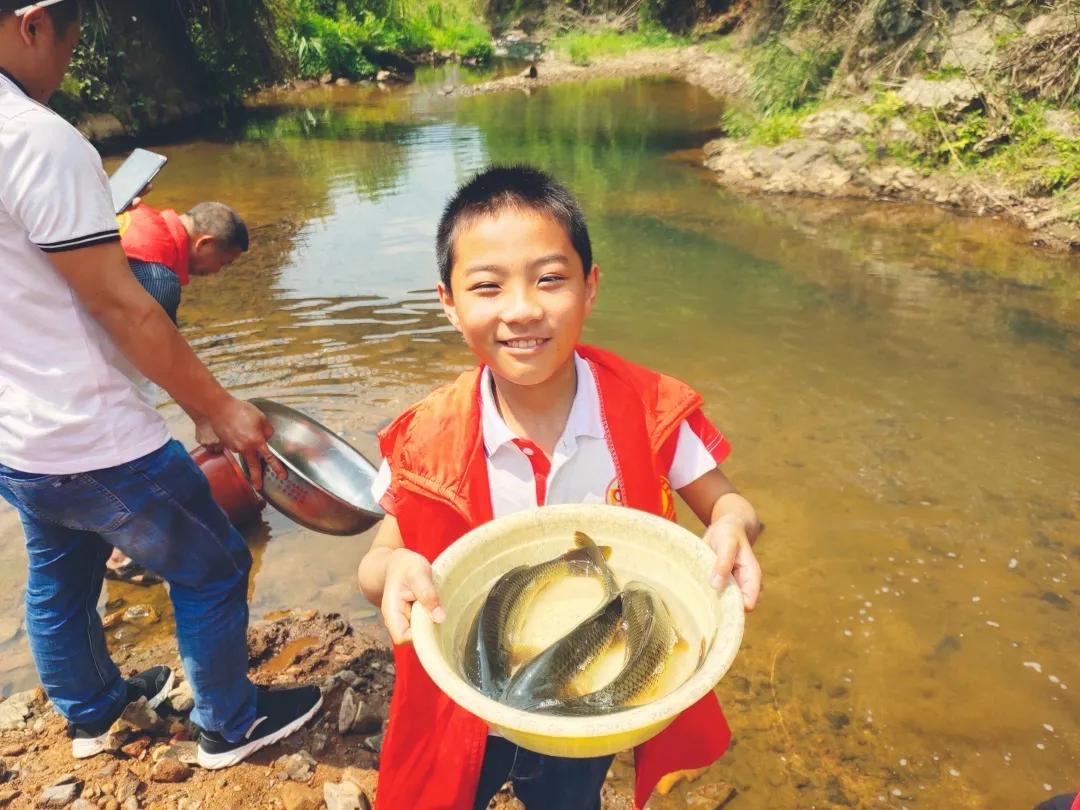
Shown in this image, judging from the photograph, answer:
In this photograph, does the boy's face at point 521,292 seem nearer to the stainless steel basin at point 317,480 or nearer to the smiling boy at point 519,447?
the smiling boy at point 519,447

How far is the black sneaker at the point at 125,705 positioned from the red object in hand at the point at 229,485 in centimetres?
92

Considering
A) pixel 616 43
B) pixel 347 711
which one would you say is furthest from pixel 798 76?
pixel 616 43

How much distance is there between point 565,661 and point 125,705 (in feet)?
6.33

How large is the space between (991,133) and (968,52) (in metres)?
1.78

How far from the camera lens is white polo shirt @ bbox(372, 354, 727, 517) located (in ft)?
5.53

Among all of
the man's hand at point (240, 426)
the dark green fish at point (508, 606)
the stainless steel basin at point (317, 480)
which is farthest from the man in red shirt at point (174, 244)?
the dark green fish at point (508, 606)

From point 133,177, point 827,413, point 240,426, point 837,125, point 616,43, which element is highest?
point 133,177

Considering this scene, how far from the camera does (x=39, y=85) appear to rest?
184cm

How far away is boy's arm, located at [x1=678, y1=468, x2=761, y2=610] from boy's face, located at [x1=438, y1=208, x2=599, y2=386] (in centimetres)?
49

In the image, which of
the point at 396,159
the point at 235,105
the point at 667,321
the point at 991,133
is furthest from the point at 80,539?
the point at 235,105

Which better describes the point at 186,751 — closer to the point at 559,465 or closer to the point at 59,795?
the point at 59,795

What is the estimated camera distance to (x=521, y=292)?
61.1 inches

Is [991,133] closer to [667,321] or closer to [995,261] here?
[995,261]

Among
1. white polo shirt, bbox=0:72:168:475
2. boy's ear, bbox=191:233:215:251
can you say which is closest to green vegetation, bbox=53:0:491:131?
boy's ear, bbox=191:233:215:251
